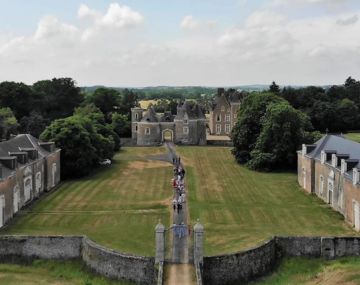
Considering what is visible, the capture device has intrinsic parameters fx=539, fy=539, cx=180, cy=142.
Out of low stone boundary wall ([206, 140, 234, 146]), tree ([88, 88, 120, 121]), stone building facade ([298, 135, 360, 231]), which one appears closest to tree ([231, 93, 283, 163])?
stone building facade ([298, 135, 360, 231])

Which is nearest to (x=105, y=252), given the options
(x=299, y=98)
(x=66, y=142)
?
(x=66, y=142)

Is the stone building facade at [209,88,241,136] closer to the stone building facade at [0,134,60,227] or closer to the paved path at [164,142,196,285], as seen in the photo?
the stone building facade at [0,134,60,227]

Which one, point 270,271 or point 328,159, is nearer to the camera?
point 270,271

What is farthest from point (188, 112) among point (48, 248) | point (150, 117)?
point (48, 248)

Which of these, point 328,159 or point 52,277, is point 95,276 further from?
point 328,159

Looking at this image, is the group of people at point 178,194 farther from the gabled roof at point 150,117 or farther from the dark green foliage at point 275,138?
the gabled roof at point 150,117

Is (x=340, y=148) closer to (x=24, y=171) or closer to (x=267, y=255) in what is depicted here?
(x=267, y=255)

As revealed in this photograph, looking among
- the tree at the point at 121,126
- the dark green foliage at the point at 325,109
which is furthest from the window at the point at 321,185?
the dark green foliage at the point at 325,109
